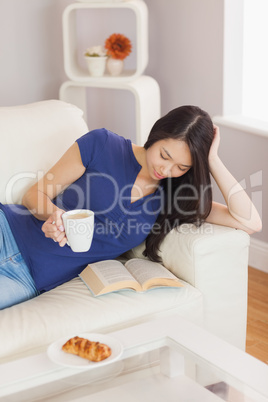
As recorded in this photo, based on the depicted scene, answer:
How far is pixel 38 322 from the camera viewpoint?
5.82 feet

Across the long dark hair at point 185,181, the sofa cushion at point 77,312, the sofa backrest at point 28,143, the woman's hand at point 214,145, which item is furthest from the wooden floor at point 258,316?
the sofa backrest at point 28,143

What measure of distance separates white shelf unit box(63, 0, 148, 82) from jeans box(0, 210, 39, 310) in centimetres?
138

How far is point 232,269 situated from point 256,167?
1086mm

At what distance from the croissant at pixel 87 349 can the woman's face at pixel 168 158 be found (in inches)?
27.3

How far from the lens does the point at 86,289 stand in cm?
195

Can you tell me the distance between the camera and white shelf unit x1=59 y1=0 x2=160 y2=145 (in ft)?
10.4

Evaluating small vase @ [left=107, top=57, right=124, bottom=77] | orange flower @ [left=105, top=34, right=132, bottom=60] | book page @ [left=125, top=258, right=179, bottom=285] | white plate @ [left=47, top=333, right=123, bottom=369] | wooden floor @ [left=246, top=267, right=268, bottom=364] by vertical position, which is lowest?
wooden floor @ [left=246, top=267, right=268, bottom=364]

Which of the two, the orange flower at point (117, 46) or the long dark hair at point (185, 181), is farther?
the orange flower at point (117, 46)

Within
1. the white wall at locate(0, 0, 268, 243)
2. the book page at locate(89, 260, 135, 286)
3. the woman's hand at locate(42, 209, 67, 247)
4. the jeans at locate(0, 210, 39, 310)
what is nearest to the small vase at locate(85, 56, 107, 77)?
the white wall at locate(0, 0, 268, 243)

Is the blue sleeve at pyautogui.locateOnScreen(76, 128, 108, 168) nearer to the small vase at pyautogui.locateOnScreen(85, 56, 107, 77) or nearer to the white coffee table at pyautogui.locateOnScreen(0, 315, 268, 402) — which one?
the white coffee table at pyautogui.locateOnScreen(0, 315, 268, 402)

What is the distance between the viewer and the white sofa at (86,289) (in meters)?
1.78

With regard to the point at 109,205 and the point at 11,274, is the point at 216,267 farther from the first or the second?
the point at 11,274

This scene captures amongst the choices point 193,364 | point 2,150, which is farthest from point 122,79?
point 193,364

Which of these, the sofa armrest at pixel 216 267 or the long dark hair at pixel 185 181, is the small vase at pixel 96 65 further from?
the sofa armrest at pixel 216 267
